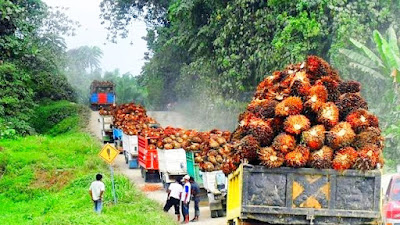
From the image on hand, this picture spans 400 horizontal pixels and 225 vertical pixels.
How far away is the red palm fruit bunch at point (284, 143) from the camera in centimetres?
937

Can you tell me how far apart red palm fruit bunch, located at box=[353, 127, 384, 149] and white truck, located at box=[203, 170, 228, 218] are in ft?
26.1

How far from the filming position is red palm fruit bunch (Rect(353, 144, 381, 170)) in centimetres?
918

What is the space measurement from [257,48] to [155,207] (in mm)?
13031

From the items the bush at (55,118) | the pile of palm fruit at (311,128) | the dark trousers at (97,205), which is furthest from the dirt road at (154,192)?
the pile of palm fruit at (311,128)

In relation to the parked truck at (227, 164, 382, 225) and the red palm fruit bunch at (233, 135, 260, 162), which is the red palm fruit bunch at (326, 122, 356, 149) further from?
the red palm fruit bunch at (233, 135, 260, 162)

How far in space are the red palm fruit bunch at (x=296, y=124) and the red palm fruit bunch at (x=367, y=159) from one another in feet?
2.78

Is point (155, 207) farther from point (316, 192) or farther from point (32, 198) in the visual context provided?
point (316, 192)

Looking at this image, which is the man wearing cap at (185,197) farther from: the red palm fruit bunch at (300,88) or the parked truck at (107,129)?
the parked truck at (107,129)

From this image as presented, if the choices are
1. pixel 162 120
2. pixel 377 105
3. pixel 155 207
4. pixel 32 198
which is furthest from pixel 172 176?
pixel 162 120

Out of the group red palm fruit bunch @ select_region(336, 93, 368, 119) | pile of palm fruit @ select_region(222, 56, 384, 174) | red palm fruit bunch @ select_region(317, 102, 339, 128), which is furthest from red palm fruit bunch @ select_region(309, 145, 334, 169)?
red palm fruit bunch @ select_region(336, 93, 368, 119)

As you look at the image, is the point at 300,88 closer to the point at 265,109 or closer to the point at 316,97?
the point at 316,97

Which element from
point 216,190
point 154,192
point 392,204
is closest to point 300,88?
point 392,204

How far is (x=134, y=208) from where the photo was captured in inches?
719

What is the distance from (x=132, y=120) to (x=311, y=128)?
20328mm
